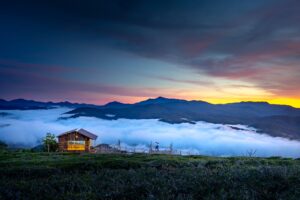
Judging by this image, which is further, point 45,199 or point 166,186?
point 166,186

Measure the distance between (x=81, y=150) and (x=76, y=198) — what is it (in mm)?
→ 75915

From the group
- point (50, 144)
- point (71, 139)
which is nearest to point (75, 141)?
point (71, 139)

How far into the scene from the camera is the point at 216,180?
898 centimetres

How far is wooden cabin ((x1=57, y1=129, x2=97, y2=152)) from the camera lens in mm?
81562

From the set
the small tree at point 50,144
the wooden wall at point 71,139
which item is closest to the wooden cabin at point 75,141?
the wooden wall at point 71,139

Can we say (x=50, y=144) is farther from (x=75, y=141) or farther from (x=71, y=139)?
(x=75, y=141)

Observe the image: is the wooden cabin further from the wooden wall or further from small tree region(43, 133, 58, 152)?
small tree region(43, 133, 58, 152)

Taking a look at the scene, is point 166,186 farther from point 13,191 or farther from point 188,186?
point 13,191

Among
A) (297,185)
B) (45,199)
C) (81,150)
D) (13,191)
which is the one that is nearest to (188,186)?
(297,185)

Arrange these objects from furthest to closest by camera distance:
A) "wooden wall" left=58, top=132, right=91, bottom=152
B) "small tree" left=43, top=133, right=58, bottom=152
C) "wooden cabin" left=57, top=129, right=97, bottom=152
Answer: "small tree" left=43, top=133, right=58, bottom=152, "wooden wall" left=58, top=132, right=91, bottom=152, "wooden cabin" left=57, top=129, right=97, bottom=152

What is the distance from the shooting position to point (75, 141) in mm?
82000

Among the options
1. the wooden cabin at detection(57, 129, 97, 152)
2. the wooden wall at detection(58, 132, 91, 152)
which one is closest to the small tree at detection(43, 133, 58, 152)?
the wooden wall at detection(58, 132, 91, 152)

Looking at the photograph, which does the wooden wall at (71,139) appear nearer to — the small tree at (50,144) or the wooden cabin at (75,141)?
the wooden cabin at (75,141)

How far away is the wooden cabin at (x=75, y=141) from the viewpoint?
3211 inches
